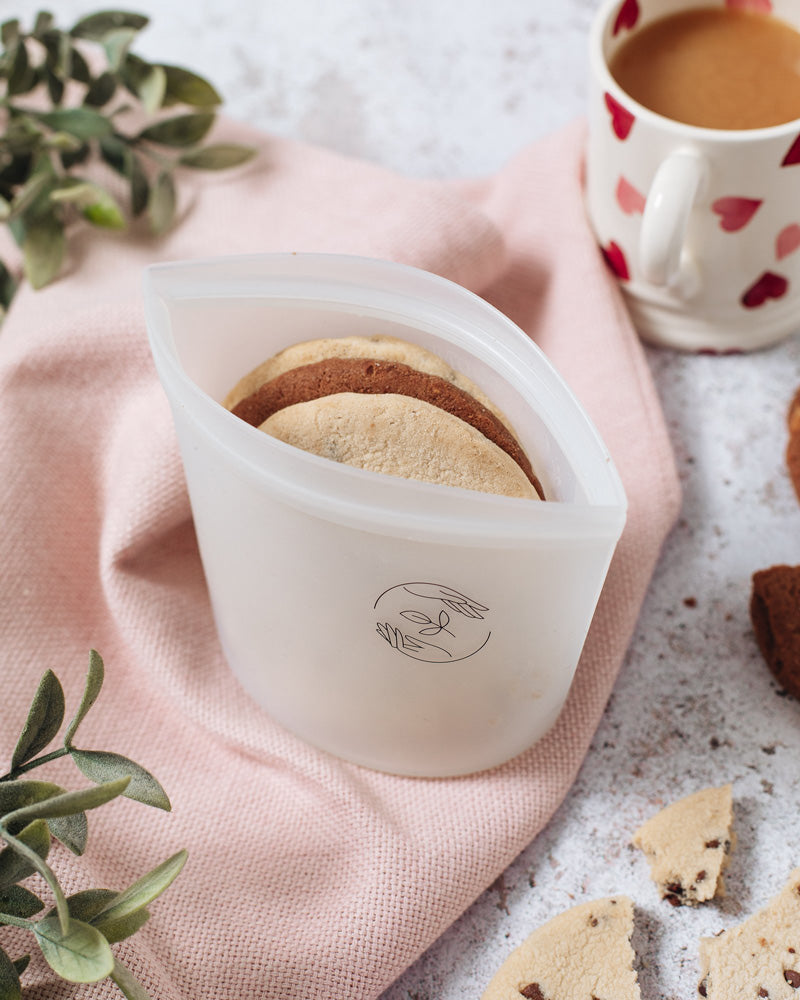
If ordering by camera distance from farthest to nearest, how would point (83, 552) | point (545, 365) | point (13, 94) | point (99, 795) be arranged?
point (13, 94) < point (83, 552) < point (545, 365) < point (99, 795)

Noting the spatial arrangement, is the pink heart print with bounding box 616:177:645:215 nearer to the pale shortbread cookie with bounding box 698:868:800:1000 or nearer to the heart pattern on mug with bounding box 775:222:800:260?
the heart pattern on mug with bounding box 775:222:800:260

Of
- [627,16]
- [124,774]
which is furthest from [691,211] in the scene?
[124,774]

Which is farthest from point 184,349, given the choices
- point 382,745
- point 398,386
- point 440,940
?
point 440,940

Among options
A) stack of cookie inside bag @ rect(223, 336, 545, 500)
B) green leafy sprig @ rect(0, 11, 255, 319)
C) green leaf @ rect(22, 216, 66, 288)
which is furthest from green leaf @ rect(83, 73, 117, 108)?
stack of cookie inside bag @ rect(223, 336, 545, 500)

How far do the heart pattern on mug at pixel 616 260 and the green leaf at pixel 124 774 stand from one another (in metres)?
0.47

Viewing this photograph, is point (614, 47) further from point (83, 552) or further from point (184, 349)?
point (83, 552)

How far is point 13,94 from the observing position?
75 cm

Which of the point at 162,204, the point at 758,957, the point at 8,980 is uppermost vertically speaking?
the point at 162,204

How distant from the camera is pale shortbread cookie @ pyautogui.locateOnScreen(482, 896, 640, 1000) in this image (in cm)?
51

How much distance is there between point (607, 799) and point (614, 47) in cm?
48

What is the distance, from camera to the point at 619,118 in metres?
0.64

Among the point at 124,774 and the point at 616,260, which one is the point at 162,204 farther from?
the point at 124,774

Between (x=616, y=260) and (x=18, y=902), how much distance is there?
1.79ft

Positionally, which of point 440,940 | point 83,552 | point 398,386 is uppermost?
point 398,386
